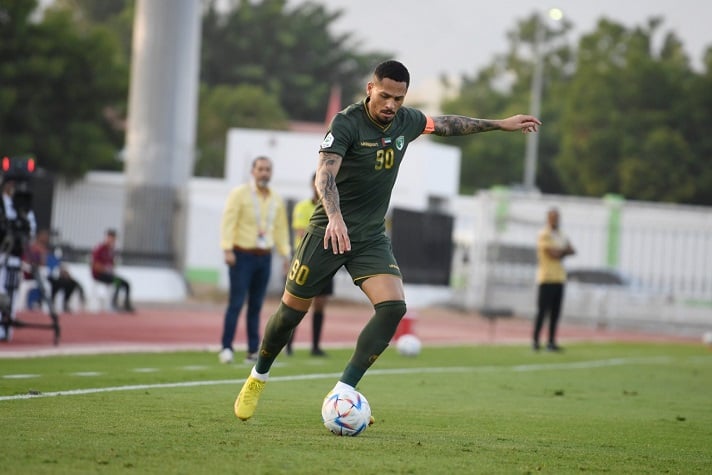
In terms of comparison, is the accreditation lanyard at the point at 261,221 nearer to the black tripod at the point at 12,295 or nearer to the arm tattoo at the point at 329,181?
the black tripod at the point at 12,295

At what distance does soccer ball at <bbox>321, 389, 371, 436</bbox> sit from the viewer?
823 centimetres

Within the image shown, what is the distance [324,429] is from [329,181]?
5.32 feet

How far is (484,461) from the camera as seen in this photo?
7406 mm

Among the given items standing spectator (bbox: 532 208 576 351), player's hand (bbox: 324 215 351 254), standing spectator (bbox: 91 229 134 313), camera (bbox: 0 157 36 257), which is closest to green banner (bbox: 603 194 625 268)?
standing spectator (bbox: 91 229 134 313)

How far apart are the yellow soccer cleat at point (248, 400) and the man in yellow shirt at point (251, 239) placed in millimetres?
5815

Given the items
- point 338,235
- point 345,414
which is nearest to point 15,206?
point 338,235

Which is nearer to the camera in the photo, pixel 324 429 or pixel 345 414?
pixel 345 414

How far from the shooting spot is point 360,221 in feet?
28.6

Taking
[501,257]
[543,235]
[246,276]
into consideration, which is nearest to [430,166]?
[501,257]

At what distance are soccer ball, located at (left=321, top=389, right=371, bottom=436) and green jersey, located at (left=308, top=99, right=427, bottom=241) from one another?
106cm

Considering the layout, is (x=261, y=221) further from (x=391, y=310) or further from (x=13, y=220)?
(x=391, y=310)

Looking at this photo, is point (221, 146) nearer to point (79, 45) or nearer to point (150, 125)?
point (79, 45)

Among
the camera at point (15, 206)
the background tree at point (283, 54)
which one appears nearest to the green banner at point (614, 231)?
the camera at point (15, 206)

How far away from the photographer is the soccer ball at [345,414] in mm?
8234
